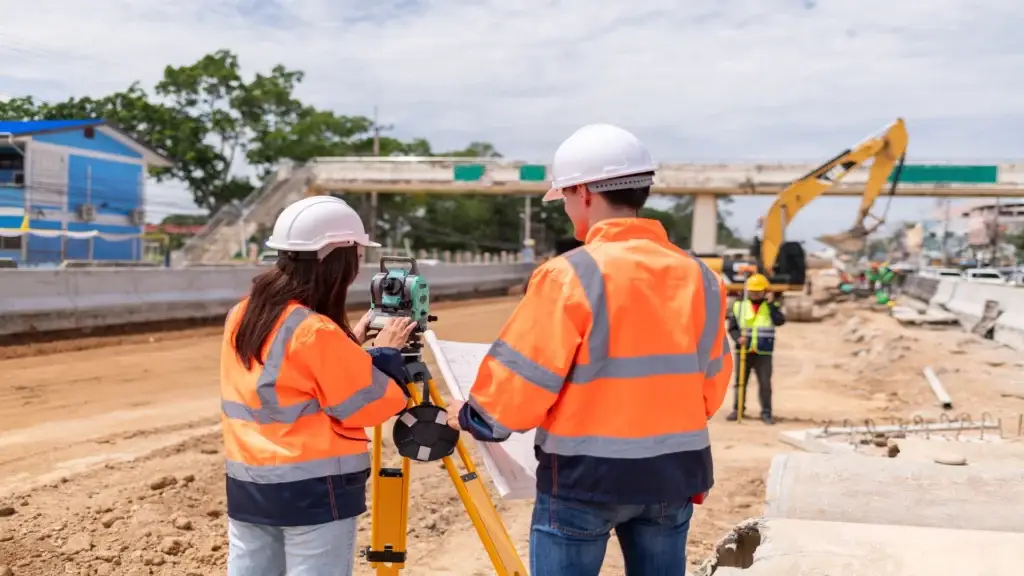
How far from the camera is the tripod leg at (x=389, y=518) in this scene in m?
3.23

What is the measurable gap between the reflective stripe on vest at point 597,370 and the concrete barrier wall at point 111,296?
1013 cm

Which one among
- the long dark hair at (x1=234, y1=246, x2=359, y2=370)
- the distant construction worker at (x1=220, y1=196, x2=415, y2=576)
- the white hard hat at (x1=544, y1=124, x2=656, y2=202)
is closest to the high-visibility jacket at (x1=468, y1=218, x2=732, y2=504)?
the white hard hat at (x1=544, y1=124, x2=656, y2=202)

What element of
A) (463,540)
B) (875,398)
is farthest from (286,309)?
(875,398)

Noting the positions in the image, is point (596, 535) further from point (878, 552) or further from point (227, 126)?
point (227, 126)

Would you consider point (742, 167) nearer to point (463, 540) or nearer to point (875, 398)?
point (875, 398)

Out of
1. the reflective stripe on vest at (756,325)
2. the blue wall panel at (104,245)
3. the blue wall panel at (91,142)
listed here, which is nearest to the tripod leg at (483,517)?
the reflective stripe on vest at (756,325)

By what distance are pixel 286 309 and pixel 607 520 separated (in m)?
1.19

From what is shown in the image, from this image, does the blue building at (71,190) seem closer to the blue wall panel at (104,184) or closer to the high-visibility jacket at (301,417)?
the blue wall panel at (104,184)

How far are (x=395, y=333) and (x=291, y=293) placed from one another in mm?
379

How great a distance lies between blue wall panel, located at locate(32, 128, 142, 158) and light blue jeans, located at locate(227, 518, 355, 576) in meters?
22.1

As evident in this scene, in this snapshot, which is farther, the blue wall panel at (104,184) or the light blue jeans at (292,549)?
the blue wall panel at (104,184)

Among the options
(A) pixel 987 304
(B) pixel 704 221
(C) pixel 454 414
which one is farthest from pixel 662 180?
(C) pixel 454 414

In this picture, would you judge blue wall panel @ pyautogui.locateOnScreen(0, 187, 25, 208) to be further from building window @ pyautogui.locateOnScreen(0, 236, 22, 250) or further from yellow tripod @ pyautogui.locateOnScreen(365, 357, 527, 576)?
yellow tripod @ pyautogui.locateOnScreen(365, 357, 527, 576)

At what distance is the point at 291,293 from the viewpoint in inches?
113
